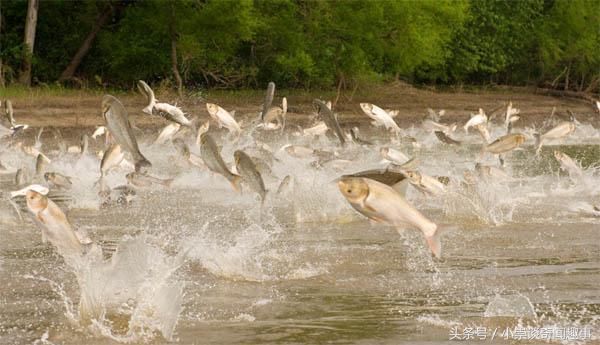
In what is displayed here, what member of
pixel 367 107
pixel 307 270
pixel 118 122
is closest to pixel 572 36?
pixel 367 107

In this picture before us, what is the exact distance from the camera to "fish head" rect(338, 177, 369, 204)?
21.3 feet

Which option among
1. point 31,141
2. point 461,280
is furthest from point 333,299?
point 31,141

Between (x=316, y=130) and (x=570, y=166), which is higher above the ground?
(x=570, y=166)

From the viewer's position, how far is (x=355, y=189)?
6.52 meters

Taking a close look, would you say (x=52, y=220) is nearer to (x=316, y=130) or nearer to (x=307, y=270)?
(x=307, y=270)

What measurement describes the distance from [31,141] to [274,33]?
10115 mm

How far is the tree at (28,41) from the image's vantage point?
31.0 m

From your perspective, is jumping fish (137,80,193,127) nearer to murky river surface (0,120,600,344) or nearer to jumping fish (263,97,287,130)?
murky river surface (0,120,600,344)

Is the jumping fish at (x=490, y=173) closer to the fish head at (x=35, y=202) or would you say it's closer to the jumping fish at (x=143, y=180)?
the jumping fish at (x=143, y=180)

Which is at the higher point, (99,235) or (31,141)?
(99,235)

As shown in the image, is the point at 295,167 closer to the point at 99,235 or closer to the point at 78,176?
the point at 78,176

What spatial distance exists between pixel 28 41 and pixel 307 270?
2300cm

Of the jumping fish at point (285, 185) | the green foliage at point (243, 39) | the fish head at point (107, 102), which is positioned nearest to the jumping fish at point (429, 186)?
the jumping fish at point (285, 185)

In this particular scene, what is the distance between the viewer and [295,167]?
1555 centimetres
